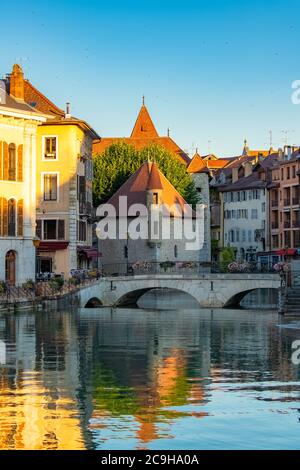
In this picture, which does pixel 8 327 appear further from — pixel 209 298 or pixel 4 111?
pixel 209 298

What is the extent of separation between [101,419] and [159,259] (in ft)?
269

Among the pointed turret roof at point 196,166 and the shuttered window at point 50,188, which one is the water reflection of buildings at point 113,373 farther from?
the pointed turret roof at point 196,166

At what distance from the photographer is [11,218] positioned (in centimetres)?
6581

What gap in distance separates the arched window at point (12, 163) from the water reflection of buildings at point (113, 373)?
1499cm

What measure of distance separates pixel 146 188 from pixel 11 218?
38669 mm

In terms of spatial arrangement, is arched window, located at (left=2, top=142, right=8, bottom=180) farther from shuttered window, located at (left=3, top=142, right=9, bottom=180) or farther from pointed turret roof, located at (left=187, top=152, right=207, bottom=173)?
pointed turret roof, located at (left=187, top=152, right=207, bottom=173)

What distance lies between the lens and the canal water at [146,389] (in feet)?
62.2

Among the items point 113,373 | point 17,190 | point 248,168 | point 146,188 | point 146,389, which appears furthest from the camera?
point 248,168

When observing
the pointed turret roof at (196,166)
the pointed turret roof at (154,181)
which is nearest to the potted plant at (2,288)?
the pointed turret roof at (154,181)

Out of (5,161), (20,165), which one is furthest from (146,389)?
(20,165)

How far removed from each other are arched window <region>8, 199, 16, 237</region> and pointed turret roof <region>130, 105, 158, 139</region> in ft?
295

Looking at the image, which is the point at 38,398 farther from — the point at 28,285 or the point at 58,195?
the point at 58,195

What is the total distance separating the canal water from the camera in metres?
19.0

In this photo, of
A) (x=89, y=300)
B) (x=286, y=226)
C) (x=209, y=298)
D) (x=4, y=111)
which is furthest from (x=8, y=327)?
(x=286, y=226)
